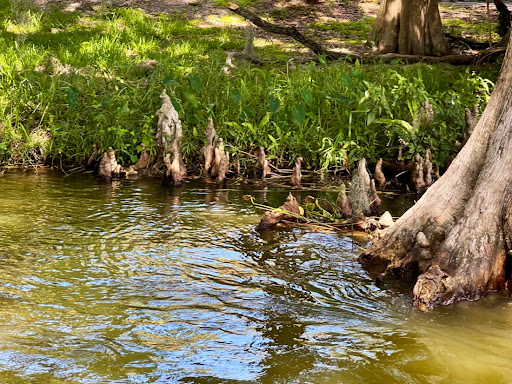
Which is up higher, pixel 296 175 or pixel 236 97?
pixel 236 97

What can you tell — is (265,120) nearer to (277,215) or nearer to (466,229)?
(277,215)

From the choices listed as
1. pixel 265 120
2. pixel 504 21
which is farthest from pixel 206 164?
pixel 504 21

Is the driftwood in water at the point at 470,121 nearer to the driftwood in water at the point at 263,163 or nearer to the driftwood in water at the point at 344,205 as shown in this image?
the driftwood in water at the point at 344,205

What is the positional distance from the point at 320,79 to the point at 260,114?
117 centimetres

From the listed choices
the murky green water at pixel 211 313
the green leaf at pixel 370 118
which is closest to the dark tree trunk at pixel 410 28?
the green leaf at pixel 370 118

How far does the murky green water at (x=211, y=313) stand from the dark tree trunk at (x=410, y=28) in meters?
6.97

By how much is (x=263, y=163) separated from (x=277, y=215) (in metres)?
2.00

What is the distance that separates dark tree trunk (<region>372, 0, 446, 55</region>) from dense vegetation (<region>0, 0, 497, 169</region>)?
2470 mm

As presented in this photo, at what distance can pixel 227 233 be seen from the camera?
252 inches

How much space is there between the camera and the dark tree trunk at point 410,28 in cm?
1242

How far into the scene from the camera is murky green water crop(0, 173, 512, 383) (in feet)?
12.5

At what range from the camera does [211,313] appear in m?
4.56

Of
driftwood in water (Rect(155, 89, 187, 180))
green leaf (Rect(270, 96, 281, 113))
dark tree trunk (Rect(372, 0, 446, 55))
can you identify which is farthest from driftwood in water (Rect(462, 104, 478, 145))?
dark tree trunk (Rect(372, 0, 446, 55))

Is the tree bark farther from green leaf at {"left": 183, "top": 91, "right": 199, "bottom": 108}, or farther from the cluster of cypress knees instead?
green leaf at {"left": 183, "top": 91, "right": 199, "bottom": 108}
